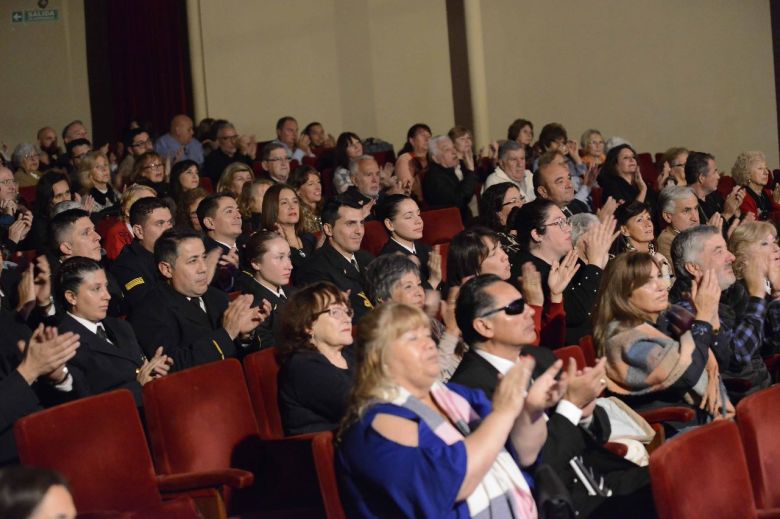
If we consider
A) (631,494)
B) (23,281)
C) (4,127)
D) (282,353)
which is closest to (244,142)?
(4,127)

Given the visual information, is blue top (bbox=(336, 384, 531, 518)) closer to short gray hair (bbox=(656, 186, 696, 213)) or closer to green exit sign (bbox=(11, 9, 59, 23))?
short gray hair (bbox=(656, 186, 696, 213))

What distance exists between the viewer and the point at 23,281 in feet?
13.1

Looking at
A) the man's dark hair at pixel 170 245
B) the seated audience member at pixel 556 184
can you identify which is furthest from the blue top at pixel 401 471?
the seated audience member at pixel 556 184

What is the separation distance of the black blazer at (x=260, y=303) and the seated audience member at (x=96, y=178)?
7.80 feet

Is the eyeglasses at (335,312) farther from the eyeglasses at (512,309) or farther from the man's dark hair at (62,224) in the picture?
the man's dark hair at (62,224)

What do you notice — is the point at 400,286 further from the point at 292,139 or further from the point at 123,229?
the point at 292,139

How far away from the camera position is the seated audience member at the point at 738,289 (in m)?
4.02

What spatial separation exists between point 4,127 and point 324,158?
382 cm

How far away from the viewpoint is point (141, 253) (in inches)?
195

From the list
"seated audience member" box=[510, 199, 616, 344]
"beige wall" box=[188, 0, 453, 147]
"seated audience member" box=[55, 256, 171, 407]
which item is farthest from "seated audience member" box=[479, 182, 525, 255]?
"beige wall" box=[188, 0, 453, 147]

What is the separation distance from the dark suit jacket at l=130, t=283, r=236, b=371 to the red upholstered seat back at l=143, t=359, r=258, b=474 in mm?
564

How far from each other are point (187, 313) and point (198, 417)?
1.00 metres

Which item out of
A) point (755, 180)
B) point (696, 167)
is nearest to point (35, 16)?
point (696, 167)

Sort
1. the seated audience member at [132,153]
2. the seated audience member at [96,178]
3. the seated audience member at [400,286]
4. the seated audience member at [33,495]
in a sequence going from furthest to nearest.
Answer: the seated audience member at [132,153] → the seated audience member at [96,178] → the seated audience member at [400,286] → the seated audience member at [33,495]
